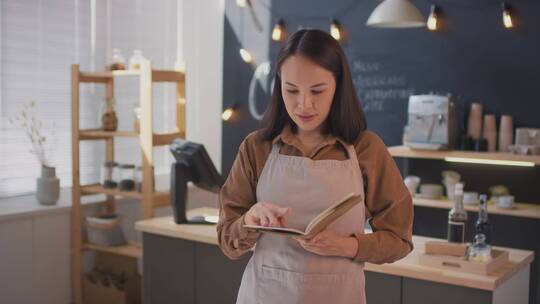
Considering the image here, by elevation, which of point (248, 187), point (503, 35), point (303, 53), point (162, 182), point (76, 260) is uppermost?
point (503, 35)

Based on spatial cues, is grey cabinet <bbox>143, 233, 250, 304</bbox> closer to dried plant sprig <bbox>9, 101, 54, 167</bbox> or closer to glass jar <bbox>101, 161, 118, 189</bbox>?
glass jar <bbox>101, 161, 118, 189</bbox>

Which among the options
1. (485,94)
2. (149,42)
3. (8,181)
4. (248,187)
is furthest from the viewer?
(149,42)

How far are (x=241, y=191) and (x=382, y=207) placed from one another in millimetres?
342

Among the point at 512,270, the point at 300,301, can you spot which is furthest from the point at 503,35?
the point at 300,301

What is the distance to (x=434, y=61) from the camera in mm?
4816

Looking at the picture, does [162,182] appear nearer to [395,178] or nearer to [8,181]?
[8,181]

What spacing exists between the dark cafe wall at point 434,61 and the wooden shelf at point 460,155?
0.98 ft

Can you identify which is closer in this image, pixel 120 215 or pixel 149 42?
pixel 120 215

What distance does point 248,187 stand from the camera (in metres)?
1.75

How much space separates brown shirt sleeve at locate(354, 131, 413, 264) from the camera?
5.40 ft

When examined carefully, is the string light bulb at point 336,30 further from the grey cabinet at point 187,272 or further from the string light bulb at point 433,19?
the grey cabinet at point 187,272

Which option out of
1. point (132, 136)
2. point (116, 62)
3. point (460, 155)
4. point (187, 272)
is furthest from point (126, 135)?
point (460, 155)

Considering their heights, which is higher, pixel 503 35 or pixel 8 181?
pixel 503 35

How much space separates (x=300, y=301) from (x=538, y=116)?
3272mm
